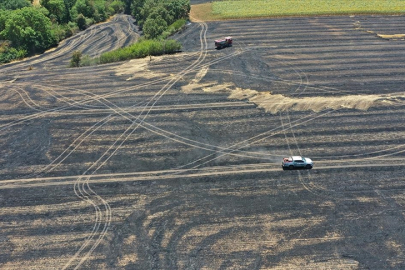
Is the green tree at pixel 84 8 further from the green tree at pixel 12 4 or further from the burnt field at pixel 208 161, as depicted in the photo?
the burnt field at pixel 208 161

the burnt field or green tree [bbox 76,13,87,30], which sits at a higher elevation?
green tree [bbox 76,13,87,30]

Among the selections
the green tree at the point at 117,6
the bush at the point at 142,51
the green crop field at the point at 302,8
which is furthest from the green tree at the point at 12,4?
the green crop field at the point at 302,8

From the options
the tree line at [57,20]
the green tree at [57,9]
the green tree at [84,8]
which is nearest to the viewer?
the tree line at [57,20]

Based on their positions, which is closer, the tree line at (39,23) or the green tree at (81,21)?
the tree line at (39,23)

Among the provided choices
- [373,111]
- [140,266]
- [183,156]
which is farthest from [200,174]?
[373,111]

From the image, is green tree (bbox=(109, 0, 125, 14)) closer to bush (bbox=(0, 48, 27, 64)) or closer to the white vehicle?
bush (bbox=(0, 48, 27, 64))

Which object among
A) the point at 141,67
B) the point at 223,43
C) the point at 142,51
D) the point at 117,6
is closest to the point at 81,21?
the point at 117,6

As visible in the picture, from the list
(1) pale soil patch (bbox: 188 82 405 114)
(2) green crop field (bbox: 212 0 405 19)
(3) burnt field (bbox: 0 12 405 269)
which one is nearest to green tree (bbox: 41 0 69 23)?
(3) burnt field (bbox: 0 12 405 269)

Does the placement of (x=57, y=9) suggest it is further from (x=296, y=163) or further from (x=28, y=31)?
(x=296, y=163)
